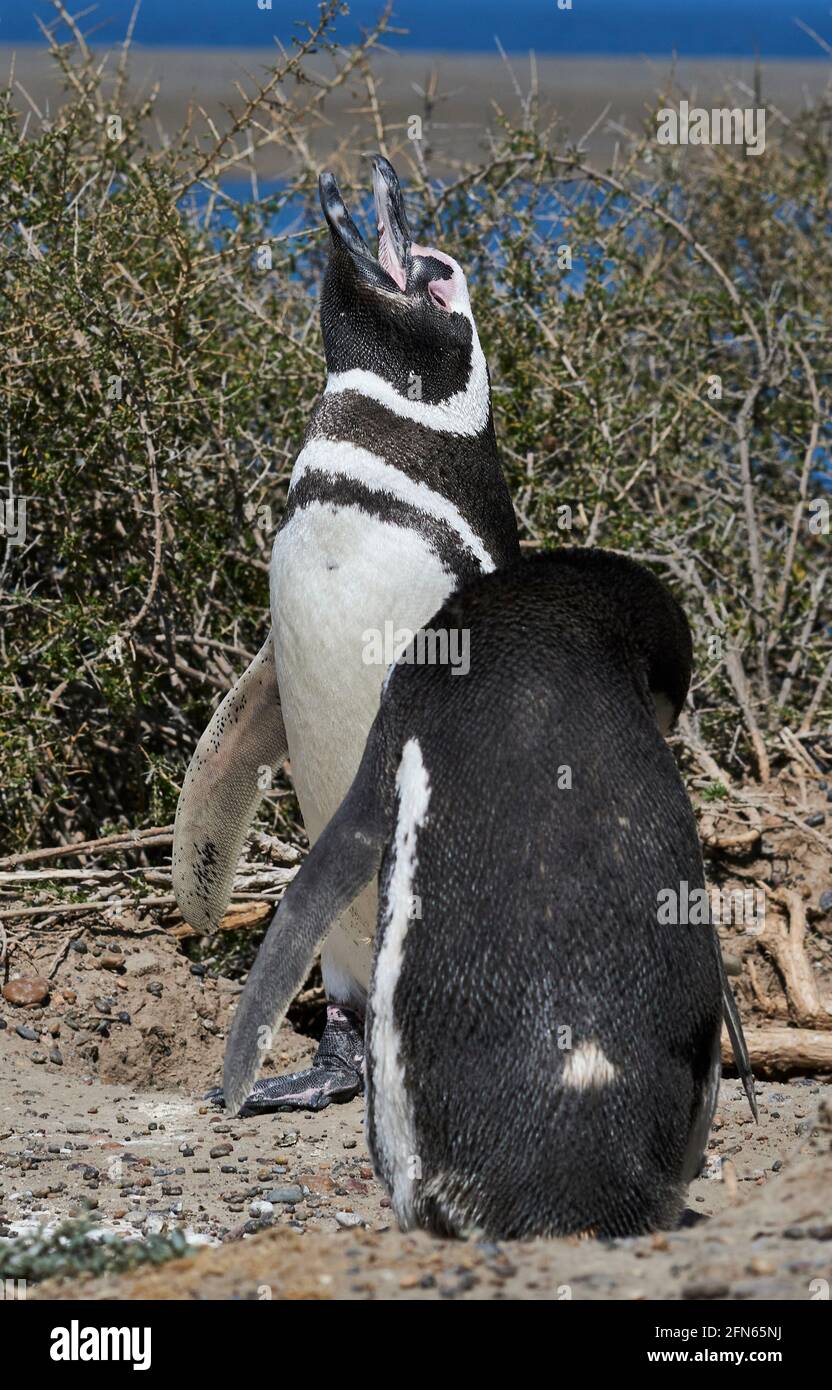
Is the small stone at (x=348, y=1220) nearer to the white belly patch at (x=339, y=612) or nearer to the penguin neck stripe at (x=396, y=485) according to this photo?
the white belly patch at (x=339, y=612)

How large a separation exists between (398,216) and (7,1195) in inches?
86.2

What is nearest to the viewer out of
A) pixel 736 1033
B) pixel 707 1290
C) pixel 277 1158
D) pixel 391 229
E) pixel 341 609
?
pixel 707 1290

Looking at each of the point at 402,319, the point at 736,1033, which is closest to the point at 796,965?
the point at 736,1033

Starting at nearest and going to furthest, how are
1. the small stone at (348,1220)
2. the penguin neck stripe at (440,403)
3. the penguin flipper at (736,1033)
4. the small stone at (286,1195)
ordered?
the penguin flipper at (736,1033)
the small stone at (348,1220)
the small stone at (286,1195)
the penguin neck stripe at (440,403)

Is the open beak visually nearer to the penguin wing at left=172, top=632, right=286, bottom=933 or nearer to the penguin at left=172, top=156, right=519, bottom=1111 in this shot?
the penguin at left=172, top=156, right=519, bottom=1111

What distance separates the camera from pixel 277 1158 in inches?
130

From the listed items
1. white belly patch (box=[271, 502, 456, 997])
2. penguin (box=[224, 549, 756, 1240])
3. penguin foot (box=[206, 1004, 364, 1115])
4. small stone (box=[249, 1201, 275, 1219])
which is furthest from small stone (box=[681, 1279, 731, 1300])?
penguin foot (box=[206, 1004, 364, 1115])

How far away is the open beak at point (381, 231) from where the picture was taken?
11.0ft

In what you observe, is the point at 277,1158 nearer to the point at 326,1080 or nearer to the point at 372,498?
the point at 326,1080

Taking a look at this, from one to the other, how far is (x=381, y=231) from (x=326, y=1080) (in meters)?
1.95

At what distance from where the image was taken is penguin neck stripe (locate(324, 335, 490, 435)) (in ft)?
10.9

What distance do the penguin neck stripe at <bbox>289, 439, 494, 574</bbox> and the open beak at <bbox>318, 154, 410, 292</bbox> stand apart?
0.38 m

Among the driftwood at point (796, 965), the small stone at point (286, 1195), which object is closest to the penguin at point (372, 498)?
the small stone at point (286, 1195)
